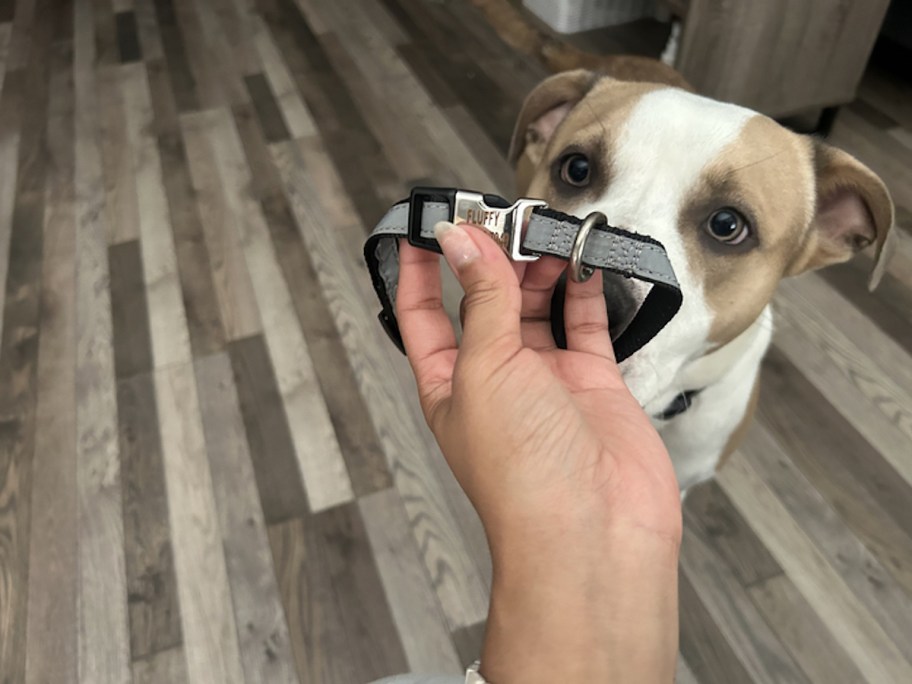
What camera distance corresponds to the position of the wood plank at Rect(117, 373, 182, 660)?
166cm

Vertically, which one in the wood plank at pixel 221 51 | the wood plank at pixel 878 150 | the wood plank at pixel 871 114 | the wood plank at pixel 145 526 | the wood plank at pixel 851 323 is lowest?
the wood plank at pixel 145 526

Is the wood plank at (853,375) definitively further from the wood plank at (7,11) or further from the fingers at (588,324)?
the wood plank at (7,11)

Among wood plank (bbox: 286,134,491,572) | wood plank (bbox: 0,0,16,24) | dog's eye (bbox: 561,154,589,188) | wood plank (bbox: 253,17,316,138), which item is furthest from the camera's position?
wood plank (bbox: 0,0,16,24)

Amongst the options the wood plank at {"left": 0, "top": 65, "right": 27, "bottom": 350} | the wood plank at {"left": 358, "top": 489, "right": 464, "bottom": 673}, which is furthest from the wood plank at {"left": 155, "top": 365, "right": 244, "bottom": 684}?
the wood plank at {"left": 0, "top": 65, "right": 27, "bottom": 350}

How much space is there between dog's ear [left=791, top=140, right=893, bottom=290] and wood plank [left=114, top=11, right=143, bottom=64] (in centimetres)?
367

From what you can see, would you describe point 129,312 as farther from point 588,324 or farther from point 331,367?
point 588,324

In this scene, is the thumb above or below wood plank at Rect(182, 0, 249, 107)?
above

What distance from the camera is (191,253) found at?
2.59m

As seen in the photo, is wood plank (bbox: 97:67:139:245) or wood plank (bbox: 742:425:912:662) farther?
wood plank (bbox: 97:67:139:245)

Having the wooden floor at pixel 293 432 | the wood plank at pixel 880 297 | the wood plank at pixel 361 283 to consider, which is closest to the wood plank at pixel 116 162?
the wooden floor at pixel 293 432

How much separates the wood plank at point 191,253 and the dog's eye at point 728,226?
5.53ft

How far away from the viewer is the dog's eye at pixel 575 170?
4.00ft

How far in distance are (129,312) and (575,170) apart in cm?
182

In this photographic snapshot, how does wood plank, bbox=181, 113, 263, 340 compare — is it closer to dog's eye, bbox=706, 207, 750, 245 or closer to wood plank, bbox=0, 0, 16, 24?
dog's eye, bbox=706, 207, 750, 245
